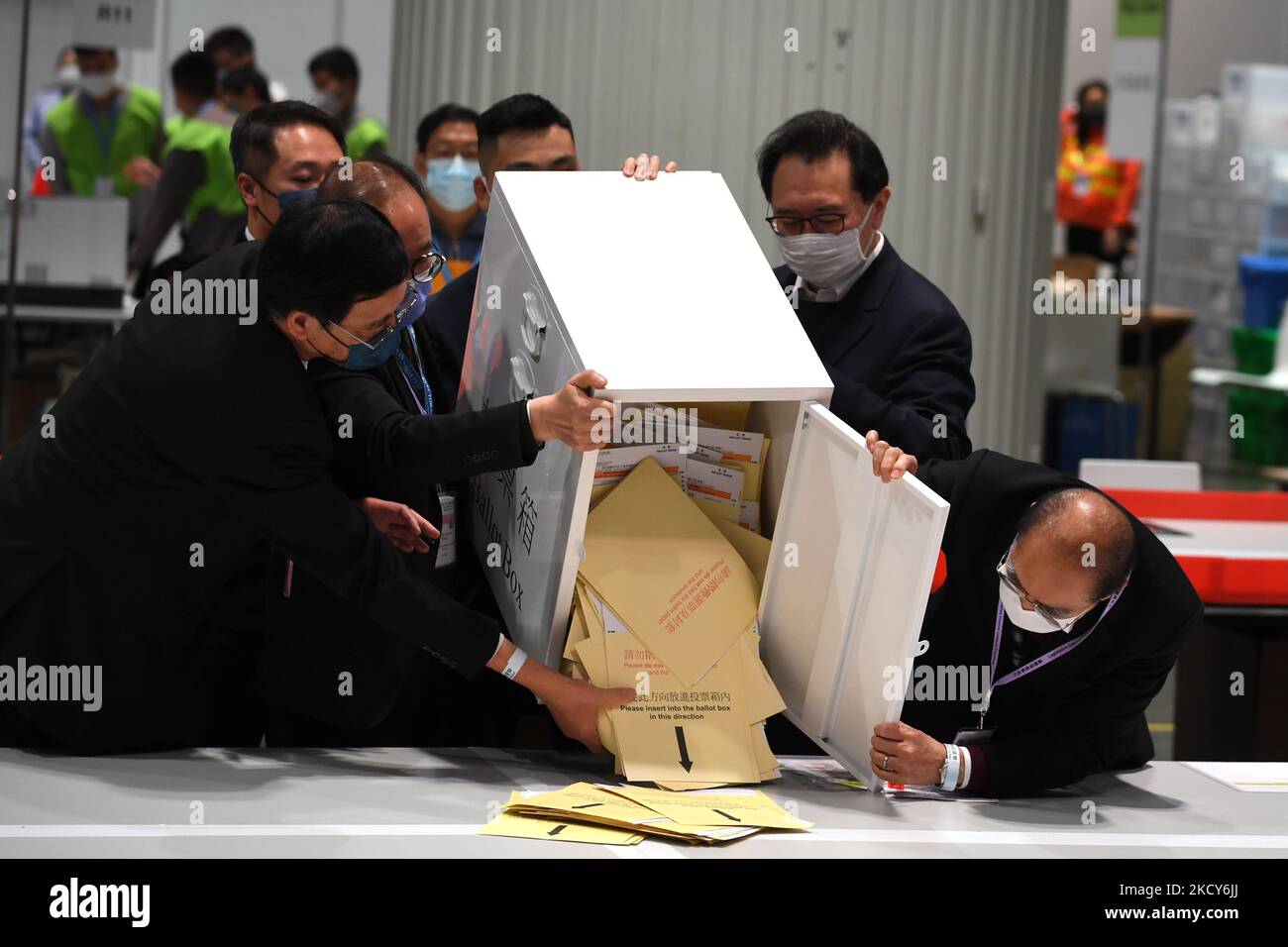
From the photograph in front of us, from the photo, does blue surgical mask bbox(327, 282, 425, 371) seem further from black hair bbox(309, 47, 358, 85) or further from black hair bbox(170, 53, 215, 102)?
black hair bbox(309, 47, 358, 85)

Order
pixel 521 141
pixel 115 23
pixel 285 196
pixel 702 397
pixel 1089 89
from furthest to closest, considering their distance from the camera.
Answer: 1. pixel 1089 89
2. pixel 115 23
3. pixel 521 141
4. pixel 285 196
5. pixel 702 397

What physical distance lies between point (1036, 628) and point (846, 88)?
2278 mm

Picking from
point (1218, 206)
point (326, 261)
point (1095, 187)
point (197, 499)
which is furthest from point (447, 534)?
point (1218, 206)

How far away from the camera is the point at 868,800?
8.09 ft

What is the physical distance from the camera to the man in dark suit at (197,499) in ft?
7.54

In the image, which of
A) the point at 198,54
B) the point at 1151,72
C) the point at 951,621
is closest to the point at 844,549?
the point at 951,621

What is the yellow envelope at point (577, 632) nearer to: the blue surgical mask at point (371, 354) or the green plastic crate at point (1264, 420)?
the blue surgical mask at point (371, 354)

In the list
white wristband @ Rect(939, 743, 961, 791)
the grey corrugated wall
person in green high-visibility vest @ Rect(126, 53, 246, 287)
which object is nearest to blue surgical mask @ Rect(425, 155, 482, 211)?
the grey corrugated wall

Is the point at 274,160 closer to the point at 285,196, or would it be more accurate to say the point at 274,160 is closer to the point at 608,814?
the point at 285,196

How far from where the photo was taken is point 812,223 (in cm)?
302

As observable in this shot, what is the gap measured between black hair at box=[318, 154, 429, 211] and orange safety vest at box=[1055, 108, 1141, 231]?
8361 mm

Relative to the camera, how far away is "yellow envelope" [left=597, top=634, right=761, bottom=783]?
8.12 feet

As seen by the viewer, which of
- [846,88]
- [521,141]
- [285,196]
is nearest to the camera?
[285,196]
